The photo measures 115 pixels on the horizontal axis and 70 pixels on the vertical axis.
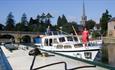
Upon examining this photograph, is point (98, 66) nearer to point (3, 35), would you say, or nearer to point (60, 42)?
point (60, 42)

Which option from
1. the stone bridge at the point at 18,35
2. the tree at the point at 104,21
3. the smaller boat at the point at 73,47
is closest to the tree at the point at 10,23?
the stone bridge at the point at 18,35

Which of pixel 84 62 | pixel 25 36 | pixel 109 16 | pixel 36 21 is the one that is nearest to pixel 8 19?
pixel 36 21

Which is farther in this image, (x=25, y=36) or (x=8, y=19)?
(x=8, y=19)

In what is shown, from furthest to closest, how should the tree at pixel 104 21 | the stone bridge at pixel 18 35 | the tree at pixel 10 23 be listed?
the tree at pixel 10 23
the tree at pixel 104 21
the stone bridge at pixel 18 35

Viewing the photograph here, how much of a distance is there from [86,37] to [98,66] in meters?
13.5

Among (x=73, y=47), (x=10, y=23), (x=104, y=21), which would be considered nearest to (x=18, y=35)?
(x=104, y=21)

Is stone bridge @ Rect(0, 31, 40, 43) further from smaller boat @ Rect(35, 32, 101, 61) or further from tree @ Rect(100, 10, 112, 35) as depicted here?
smaller boat @ Rect(35, 32, 101, 61)

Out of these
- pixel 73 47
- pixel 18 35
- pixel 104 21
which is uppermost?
pixel 104 21

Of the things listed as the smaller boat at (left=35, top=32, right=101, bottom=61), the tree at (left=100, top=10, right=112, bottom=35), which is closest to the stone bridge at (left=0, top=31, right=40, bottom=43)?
the tree at (left=100, top=10, right=112, bottom=35)

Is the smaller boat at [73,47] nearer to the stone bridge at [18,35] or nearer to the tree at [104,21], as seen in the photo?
the stone bridge at [18,35]

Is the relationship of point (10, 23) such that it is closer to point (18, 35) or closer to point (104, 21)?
point (18, 35)

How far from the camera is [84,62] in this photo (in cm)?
1061

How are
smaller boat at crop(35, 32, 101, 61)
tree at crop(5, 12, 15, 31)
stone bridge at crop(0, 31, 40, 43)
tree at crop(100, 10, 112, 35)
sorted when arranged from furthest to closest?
tree at crop(5, 12, 15, 31) < tree at crop(100, 10, 112, 35) < stone bridge at crop(0, 31, 40, 43) < smaller boat at crop(35, 32, 101, 61)

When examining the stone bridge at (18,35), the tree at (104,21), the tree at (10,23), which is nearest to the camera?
the stone bridge at (18,35)
